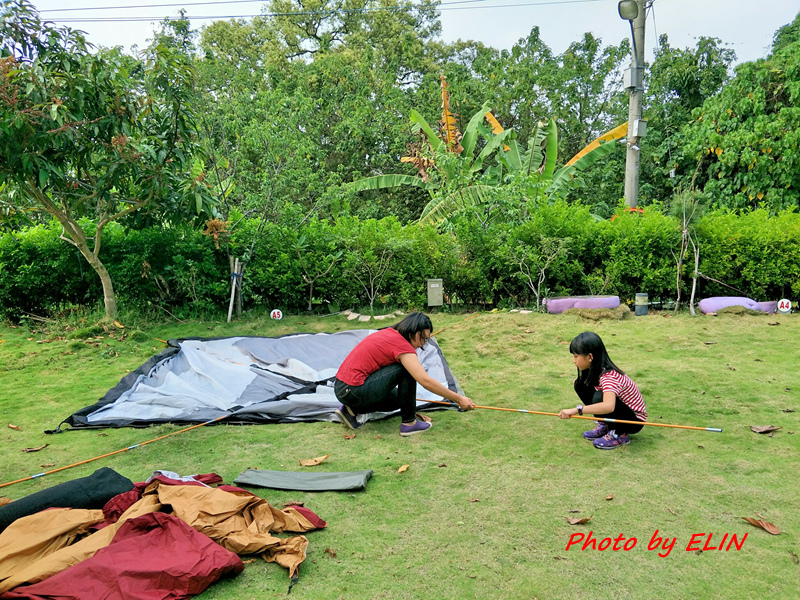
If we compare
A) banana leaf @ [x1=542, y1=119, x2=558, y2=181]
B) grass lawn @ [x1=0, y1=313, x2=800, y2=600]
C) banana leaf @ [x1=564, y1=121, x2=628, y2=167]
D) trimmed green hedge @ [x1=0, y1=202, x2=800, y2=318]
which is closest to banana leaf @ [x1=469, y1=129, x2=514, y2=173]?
banana leaf @ [x1=542, y1=119, x2=558, y2=181]

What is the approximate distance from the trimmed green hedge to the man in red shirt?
4.89m

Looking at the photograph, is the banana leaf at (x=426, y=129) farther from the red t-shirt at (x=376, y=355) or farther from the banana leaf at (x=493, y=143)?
the red t-shirt at (x=376, y=355)

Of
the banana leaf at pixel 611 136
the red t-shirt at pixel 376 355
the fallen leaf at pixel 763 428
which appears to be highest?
the banana leaf at pixel 611 136

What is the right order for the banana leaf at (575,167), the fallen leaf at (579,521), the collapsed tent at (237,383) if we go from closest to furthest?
1. the fallen leaf at (579,521)
2. the collapsed tent at (237,383)
3. the banana leaf at (575,167)

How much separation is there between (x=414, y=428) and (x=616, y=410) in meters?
1.48

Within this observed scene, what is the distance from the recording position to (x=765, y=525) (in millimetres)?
2744

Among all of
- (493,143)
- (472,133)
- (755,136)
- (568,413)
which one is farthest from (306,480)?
(755,136)

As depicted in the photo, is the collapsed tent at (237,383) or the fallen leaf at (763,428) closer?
the fallen leaf at (763,428)

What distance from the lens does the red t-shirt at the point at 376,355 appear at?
429 cm

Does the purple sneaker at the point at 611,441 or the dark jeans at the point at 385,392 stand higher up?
the dark jeans at the point at 385,392

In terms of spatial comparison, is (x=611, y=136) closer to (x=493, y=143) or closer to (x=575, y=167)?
(x=575, y=167)

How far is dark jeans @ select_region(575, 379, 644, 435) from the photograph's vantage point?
3824 mm

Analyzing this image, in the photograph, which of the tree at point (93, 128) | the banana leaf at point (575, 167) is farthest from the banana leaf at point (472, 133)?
the tree at point (93, 128)

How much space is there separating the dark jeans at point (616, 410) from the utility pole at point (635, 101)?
7.62m
